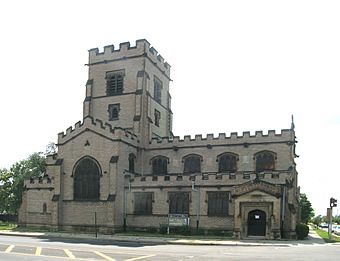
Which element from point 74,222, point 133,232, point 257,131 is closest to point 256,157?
point 257,131

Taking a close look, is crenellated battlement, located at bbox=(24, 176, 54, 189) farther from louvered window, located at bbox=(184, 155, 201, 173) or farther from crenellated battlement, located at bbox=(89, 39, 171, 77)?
crenellated battlement, located at bbox=(89, 39, 171, 77)

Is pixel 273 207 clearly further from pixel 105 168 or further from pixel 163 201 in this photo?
pixel 105 168

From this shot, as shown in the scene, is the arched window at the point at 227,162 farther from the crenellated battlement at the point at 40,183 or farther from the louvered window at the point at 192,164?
the crenellated battlement at the point at 40,183

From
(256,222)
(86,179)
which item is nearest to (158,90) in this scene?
(86,179)

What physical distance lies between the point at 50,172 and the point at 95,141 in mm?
8402

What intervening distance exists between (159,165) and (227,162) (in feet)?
24.9

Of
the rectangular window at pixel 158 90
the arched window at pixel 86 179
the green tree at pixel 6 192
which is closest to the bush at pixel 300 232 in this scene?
the arched window at pixel 86 179

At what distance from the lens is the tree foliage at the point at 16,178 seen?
209ft

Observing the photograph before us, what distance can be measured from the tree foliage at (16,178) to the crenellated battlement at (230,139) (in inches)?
1007

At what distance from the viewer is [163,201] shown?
41.8 meters

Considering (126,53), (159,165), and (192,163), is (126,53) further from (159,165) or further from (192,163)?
(192,163)

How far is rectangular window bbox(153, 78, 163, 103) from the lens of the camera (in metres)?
52.4

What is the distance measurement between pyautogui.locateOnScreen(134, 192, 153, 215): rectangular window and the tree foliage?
1047 inches

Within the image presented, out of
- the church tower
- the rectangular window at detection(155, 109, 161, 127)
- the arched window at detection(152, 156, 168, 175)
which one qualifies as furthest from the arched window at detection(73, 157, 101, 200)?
the rectangular window at detection(155, 109, 161, 127)
